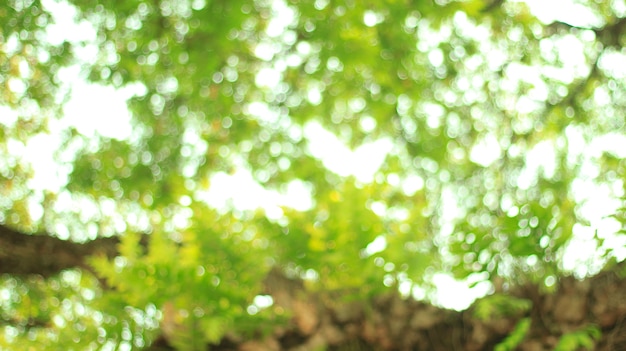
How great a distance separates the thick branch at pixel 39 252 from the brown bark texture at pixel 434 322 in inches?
75.1

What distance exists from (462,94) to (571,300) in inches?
162

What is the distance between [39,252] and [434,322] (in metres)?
2.52

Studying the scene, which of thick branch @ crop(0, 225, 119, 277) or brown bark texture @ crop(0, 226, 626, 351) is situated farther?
thick branch @ crop(0, 225, 119, 277)

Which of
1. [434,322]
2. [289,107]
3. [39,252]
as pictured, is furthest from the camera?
[289,107]

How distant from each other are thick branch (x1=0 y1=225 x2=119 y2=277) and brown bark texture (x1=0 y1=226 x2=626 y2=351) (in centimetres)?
191

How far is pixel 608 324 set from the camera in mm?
1883

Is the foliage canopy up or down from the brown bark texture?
up

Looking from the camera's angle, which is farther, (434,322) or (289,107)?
(289,107)

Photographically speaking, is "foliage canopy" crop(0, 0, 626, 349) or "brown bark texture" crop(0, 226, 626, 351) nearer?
"brown bark texture" crop(0, 226, 626, 351)

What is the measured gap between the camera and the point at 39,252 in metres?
3.76

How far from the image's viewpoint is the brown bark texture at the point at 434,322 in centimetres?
189

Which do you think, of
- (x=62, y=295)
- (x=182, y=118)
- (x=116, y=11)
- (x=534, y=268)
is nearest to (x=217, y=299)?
(x=534, y=268)

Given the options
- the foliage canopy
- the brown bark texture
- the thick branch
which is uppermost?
the foliage canopy

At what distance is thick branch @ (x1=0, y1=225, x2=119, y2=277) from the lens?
12.1ft
